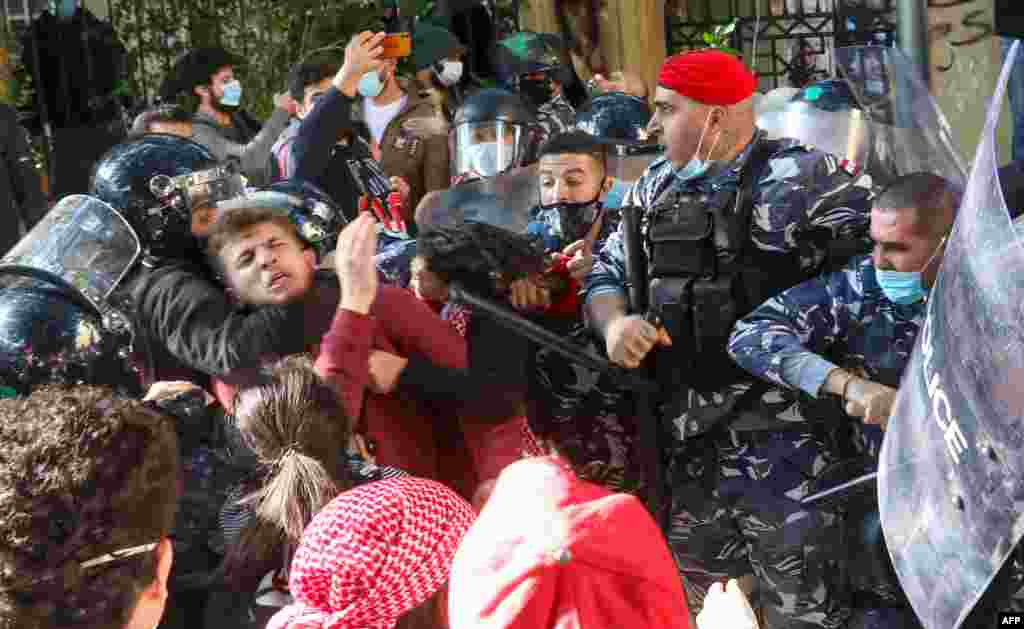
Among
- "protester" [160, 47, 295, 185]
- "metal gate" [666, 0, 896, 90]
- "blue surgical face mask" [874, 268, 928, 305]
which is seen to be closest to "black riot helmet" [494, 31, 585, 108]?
"metal gate" [666, 0, 896, 90]

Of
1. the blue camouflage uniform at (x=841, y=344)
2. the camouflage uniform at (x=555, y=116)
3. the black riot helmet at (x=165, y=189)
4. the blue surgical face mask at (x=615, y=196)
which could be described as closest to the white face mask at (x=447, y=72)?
the camouflage uniform at (x=555, y=116)

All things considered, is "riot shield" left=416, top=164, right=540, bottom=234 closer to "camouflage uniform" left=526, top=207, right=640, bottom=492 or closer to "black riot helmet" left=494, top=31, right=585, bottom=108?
"camouflage uniform" left=526, top=207, right=640, bottom=492

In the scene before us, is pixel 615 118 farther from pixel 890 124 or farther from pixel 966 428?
pixel 966 428

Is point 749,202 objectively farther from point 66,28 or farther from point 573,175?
point 66,28

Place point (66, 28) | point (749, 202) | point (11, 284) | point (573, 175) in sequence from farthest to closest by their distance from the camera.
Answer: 1. point (66, 28)
2. point (573, 175)
3. point (749, 202)
4. point (11, 284)

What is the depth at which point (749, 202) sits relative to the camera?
14.7 ft

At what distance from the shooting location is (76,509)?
6.98 feet

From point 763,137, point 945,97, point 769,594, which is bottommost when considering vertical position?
point 769,594

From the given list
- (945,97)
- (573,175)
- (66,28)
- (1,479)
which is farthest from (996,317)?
(66,28)

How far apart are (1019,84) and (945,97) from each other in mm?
2417

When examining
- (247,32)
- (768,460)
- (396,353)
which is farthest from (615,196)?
(247,32)

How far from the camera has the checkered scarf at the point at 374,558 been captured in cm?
247

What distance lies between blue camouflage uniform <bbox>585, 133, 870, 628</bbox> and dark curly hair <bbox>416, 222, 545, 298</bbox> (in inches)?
9.4

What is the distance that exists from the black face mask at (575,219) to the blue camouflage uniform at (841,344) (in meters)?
1.19
